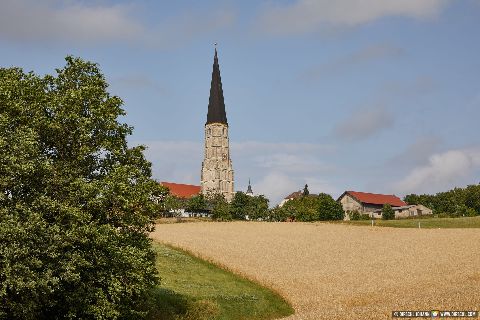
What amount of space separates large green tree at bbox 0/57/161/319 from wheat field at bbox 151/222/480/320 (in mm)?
9902

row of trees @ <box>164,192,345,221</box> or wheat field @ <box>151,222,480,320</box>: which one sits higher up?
row of trees @ <box>164,192,345,221</box>

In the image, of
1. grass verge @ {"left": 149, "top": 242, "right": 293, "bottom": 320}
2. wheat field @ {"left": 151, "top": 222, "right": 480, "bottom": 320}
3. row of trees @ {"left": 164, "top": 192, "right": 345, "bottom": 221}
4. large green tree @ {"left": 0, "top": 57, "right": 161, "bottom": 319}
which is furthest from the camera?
row of trees @ {"left": 164, "top": 192, "right": 345, "bottom": 221}

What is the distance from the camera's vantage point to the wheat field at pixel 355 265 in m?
26.9

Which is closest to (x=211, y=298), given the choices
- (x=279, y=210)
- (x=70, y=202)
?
(x=70, y=202)

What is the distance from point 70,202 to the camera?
85.8ft

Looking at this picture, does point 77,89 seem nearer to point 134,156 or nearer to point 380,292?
point 134,156

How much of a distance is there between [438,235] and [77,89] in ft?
206

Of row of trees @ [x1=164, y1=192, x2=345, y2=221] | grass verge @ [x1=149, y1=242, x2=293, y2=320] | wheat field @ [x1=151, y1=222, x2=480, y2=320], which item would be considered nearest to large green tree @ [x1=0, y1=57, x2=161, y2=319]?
grass verge @ [x1=149, y1=242, x2=293, y2=320]

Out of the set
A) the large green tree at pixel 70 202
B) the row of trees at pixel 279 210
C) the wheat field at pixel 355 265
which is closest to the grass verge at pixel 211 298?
the wheat field at pixel 355 265

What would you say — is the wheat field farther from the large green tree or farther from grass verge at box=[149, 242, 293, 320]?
the large green tree

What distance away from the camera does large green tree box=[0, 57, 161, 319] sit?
77.8 feet

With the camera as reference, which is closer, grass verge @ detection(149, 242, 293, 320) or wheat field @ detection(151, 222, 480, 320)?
wheat field @ detection(151, 222, 480, 320)

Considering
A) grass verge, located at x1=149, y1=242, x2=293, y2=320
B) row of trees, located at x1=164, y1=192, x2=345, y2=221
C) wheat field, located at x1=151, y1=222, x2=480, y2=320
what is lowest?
grass verge, located at x1=149, y1=242, x2=293, y2=320

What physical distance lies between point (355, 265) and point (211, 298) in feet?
66.8
